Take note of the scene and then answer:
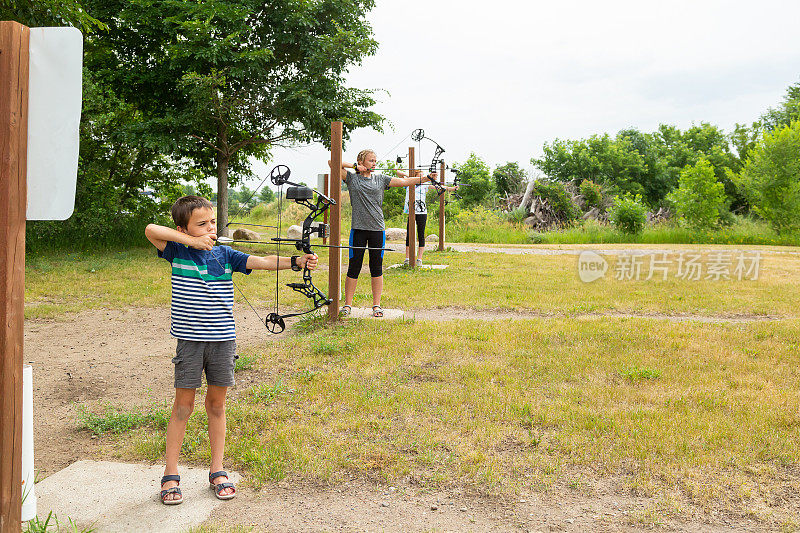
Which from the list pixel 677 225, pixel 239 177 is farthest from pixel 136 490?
pixel 677 225

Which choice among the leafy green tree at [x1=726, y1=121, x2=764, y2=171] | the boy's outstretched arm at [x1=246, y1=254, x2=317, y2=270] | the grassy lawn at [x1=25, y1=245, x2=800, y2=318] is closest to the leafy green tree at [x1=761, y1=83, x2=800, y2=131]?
the leafy green tree at [x1=726, y1=121, x2=764, y2=171]

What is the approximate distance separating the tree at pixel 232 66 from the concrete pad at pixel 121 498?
11.1 meters

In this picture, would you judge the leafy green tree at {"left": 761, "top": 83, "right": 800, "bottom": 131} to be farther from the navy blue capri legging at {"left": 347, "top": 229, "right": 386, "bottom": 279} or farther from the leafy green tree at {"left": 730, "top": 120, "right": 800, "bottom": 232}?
the navy blue capri legging at {"left": 347, "top": 229, "right": 386, "bottom": 279}

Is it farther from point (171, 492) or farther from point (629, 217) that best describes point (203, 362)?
point (629, 217)

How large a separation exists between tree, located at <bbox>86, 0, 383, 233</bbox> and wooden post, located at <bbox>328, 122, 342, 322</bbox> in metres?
7.51

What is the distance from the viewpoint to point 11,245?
239 centimetres

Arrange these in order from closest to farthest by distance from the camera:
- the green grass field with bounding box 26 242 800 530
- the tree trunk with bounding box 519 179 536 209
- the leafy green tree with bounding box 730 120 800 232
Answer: the green grass field with bounding box 26 242 800 530, the leafy green tree with bounding box 730 120 800 232, the tree trunk with bounding box 519 179 536 209

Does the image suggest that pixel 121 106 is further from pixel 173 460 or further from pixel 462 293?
pixel 173 460

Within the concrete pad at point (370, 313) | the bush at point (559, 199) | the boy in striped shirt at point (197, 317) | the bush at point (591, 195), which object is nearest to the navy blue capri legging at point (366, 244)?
the concrete pad at point (370, 313)

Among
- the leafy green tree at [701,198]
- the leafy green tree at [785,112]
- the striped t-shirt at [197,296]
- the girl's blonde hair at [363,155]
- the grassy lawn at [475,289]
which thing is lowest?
the grassy lawn at [475,289]

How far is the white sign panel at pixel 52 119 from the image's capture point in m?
2.47

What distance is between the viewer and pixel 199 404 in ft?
14.2

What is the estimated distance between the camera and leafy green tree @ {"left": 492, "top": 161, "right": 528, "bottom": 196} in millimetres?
29094

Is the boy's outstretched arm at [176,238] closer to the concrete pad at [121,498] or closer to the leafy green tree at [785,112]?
the concrete pad at [121,498]
